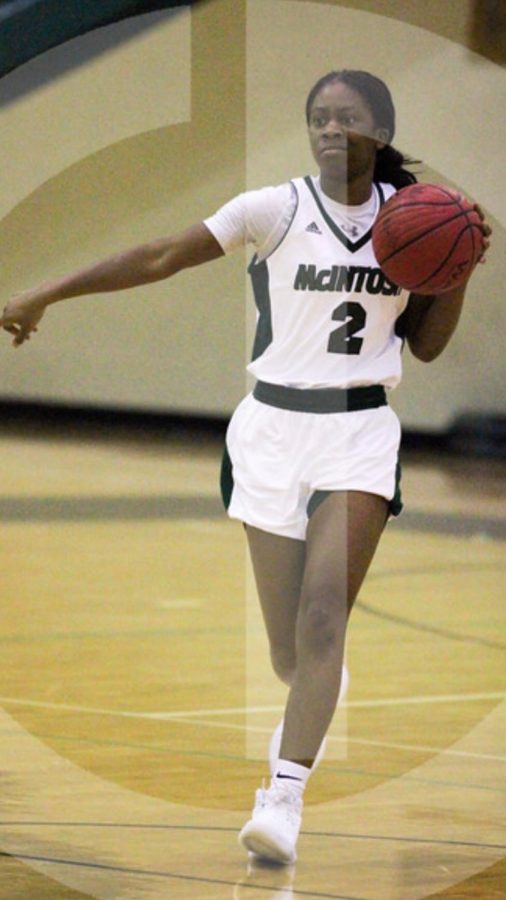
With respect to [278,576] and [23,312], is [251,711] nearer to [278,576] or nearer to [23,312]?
[278,576]

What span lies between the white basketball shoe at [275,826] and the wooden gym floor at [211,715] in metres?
0.05

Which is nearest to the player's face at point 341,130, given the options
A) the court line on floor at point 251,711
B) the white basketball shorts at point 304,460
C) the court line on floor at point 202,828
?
the white basketball shorts at point 304,460

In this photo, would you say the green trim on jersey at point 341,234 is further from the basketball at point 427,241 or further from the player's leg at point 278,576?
the player's leg at point 278,576

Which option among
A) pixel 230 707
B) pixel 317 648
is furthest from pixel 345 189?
pixel 230 707

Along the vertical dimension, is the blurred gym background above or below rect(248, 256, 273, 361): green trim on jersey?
below

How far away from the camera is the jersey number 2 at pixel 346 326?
4328mm

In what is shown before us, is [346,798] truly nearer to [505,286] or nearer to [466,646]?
[466,646]

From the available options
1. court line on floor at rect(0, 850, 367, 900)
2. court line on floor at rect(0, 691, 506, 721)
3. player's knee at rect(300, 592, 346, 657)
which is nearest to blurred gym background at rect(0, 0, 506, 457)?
court line on floor at rect(0, 691, 506, 721)

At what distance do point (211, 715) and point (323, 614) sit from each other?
2.14 m

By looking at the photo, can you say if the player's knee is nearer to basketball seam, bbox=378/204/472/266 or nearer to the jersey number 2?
the jersey number 2

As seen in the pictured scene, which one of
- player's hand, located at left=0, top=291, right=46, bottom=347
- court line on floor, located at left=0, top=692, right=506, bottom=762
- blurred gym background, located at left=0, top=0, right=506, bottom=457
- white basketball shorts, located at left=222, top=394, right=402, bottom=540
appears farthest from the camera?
blurred gym background, located at left=0, top=0, right=506, bottom=457

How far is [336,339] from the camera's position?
4.34 meters

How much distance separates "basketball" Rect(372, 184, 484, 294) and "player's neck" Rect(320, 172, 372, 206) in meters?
0.17

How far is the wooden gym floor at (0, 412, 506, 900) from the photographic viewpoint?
427 centimetres
